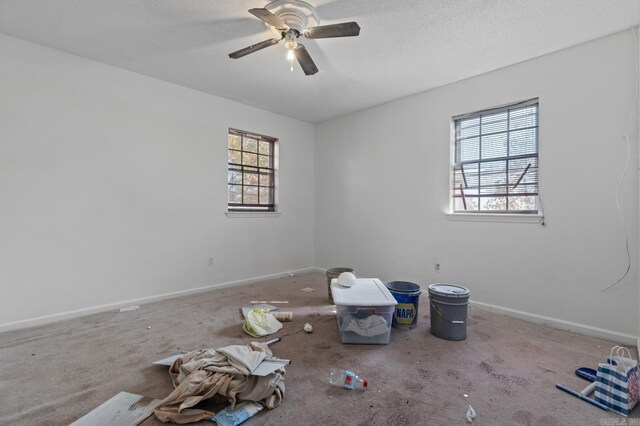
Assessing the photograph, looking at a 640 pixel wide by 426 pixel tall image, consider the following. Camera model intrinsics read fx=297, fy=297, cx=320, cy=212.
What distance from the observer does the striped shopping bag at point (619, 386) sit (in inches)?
69.1

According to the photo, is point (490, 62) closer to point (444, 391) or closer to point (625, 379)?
point (625, 379)

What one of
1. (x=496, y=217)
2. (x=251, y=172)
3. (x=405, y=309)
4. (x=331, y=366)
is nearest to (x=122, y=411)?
(x=331, y=366)

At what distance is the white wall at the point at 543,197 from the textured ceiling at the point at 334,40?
0.29 m

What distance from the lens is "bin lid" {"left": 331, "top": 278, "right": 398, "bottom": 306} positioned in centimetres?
256

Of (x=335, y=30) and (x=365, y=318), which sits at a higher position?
(x=335, y=30)

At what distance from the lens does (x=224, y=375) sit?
72.1 inches

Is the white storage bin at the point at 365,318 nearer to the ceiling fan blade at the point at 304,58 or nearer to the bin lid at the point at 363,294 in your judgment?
the bin lid at the point at 363,294

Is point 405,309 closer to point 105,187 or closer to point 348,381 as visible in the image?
point 348,381

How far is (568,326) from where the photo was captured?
2961 millimetres


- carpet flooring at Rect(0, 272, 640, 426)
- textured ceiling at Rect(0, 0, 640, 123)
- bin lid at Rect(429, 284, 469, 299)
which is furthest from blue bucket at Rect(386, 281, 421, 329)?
textured ceiling at Rect(0, 0, 640, 123)

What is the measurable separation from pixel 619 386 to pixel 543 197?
74.9 inches

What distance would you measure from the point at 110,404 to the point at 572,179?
13.9 ft

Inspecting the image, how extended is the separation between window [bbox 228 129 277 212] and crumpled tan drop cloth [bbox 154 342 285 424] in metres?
2.94

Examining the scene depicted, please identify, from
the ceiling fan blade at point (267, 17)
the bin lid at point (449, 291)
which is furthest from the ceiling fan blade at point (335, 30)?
the bin lid at point (449, 291)
